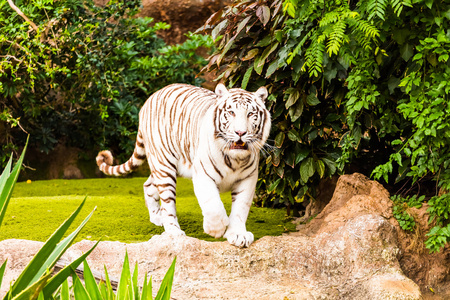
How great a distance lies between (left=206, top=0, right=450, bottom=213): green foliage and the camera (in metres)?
3.77

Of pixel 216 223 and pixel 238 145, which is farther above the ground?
pixel 238 145

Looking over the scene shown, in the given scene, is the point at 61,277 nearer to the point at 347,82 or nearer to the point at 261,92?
the point at 261,92

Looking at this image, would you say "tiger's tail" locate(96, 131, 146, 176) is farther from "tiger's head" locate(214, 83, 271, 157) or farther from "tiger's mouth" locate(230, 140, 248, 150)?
"tiger's mouth" locate(230, 140, 248, 150)

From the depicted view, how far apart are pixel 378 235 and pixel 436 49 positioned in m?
1.32

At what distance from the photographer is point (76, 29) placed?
7.62 metres

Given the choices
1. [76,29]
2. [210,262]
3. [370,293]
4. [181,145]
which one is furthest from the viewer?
[76,29]

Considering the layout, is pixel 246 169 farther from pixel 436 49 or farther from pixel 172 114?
pixel 436 49

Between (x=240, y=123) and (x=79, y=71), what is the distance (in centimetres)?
432

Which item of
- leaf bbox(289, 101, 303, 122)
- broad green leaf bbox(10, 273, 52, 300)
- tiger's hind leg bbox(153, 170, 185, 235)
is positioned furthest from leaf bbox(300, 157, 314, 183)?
broad green leaf bbox(10, 273, 52, 300)

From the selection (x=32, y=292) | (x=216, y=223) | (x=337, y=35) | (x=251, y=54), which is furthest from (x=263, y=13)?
(x=32, y=292)

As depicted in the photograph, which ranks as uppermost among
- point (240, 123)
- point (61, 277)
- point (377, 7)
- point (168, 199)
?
point (377, 7)

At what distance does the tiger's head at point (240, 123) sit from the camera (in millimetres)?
4078

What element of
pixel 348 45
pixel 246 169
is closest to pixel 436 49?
pixel 348 45

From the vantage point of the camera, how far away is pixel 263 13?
15.1 feet
